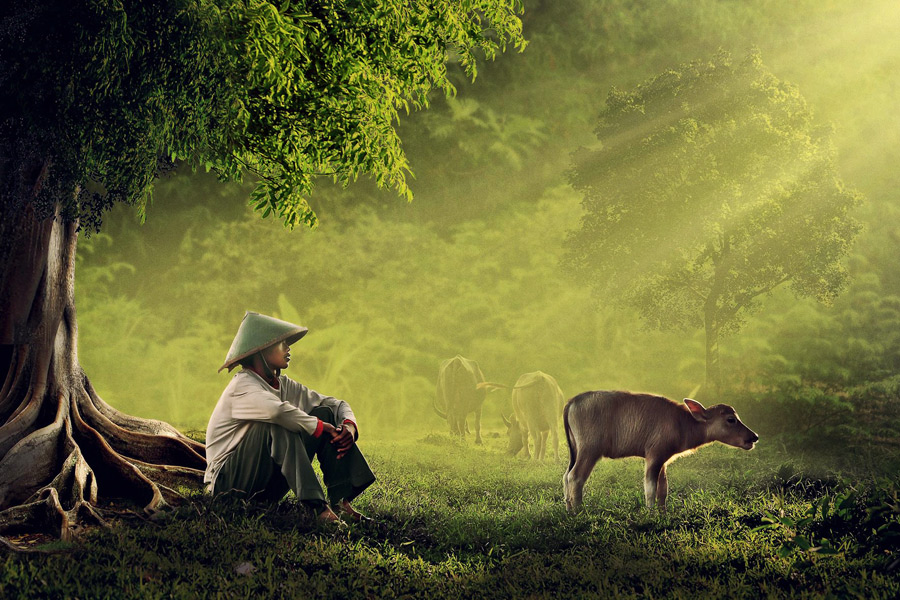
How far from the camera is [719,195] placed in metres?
18.8

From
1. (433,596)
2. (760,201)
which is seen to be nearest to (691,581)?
(433,596)

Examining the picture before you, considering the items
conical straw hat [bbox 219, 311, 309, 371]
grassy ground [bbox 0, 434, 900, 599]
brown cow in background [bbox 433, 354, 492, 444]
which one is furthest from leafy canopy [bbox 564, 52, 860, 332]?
conical straw hat [bbox 219, 311, 309, 371]

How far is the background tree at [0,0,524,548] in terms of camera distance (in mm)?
7469

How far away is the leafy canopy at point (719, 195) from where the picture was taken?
18797 millimetres

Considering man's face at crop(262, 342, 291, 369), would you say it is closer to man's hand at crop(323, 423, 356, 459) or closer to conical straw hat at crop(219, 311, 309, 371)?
conical straw hat at crop(219, 311, 309, 371)

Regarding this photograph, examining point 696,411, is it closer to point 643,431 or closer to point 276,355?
point 643,431

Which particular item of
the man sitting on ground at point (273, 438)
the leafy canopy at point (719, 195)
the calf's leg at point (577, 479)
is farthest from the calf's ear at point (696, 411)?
the leafy canopy at point (719, 195)

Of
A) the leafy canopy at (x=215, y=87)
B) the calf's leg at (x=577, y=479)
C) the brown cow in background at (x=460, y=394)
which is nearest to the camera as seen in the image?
the leafy canopy at (x=215, y=87)

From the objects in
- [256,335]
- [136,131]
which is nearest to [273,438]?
[256,335]

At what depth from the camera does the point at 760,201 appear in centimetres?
1878

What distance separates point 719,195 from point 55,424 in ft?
53.3

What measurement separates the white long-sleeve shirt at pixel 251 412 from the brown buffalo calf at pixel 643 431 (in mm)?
3139

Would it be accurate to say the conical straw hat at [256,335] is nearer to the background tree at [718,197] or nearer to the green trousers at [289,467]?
the green trousers at [289,467]

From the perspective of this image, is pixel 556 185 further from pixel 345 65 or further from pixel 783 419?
pixel 345 65
